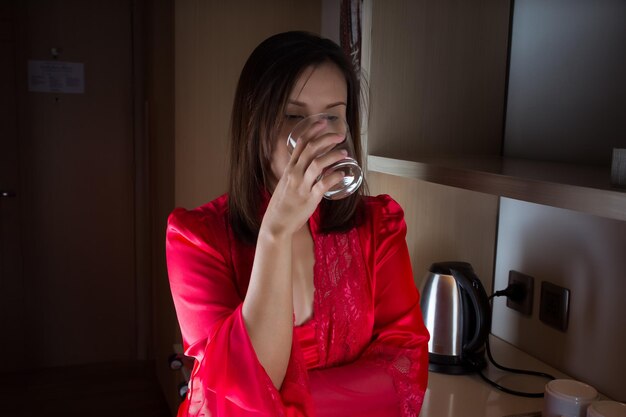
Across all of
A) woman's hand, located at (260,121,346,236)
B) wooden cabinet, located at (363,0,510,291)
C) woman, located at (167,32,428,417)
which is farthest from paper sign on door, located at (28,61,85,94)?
woman's hand, located at (260,121,346,236)

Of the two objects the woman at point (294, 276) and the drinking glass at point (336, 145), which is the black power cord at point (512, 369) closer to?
the woman at point (294, 276)

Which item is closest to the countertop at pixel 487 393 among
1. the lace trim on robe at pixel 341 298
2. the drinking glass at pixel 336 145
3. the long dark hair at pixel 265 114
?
the lace trim on robe at pixel 341 298

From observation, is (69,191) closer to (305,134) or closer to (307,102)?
(307,102)

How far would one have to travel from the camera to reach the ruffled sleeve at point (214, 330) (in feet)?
2.86

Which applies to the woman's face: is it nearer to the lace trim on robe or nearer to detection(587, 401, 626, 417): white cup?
the lace trim on robe

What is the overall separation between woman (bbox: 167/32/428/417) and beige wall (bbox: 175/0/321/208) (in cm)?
154

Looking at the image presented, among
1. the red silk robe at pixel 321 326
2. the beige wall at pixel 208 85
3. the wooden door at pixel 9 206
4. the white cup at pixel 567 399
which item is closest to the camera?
the red silk robe at pixel 321 326

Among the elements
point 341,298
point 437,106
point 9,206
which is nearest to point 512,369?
point 341,298

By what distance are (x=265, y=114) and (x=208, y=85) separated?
176cm

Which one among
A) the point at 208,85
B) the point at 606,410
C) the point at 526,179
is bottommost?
the point at 606,410

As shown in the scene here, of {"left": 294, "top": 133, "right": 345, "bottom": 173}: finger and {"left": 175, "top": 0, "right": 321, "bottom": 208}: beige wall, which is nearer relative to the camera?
{"left": 294, "top": 133, "right": 345, "bottom": 173}: finger

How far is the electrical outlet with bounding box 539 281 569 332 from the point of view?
138cm

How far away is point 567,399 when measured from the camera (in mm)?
1062

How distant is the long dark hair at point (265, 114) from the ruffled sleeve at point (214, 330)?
0.06m
